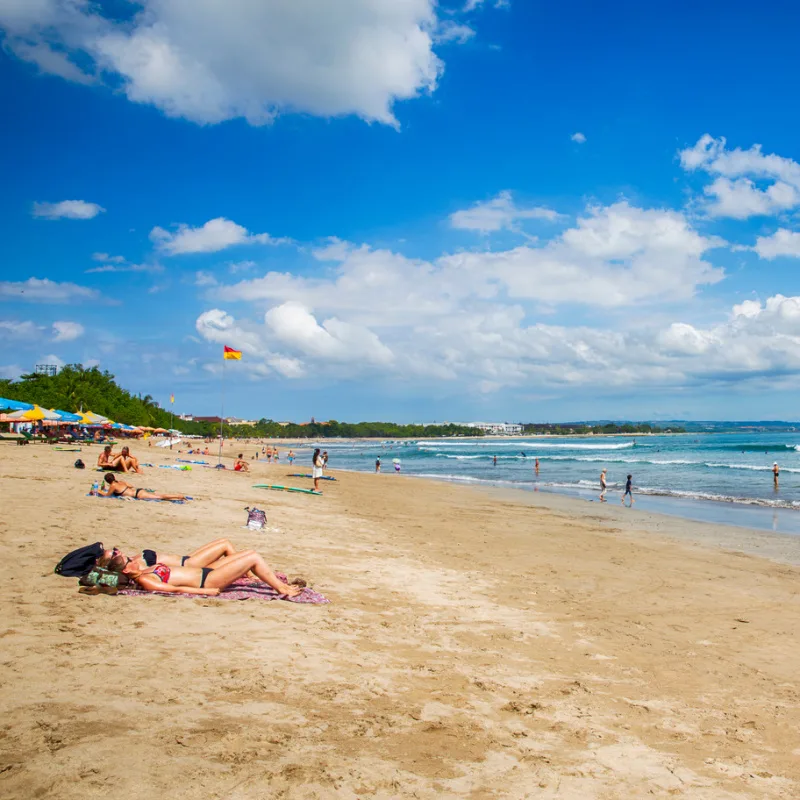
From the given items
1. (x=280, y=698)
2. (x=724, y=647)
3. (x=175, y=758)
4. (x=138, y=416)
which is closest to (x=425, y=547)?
(x=724, y=647)

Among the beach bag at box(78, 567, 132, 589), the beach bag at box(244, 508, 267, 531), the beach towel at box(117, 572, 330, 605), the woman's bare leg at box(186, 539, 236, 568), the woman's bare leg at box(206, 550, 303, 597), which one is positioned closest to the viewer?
the beach bag at box(78, 567, 132, 589)

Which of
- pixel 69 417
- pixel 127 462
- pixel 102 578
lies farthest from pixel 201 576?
pixel 69 417

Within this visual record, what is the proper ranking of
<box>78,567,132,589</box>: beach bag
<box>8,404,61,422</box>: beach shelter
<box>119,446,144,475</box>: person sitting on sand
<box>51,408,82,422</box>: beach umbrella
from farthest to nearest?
1. <box>51,408,82,422</box>: beach umbrella
2. <box>8,404,61,422</box>: beach shelter
3. <box>119,446,144,475</box>: person sitting on sand
4. <box>78,567,132,589</box>: beach bag

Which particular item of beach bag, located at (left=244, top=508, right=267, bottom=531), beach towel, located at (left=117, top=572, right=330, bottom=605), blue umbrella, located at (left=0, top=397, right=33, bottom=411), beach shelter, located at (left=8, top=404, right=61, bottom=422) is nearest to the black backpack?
beach towel, located at (left=117, top=572, right=330, bottom=605)

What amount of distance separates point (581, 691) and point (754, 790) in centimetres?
168

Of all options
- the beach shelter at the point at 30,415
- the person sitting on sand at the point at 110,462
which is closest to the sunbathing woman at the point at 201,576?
the person sitting on sand at the point at 110,462

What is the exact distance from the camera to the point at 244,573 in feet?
23.8

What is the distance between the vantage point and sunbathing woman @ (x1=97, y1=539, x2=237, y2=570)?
6.77 meters

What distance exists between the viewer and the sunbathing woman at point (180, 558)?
6.77m

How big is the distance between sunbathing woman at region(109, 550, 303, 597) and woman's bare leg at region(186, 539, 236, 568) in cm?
13

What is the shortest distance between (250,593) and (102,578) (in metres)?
1.63

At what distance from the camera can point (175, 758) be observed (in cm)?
348

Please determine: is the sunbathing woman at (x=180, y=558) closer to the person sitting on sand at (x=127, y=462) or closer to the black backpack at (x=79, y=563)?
the black backpack at (x=79, y=563)

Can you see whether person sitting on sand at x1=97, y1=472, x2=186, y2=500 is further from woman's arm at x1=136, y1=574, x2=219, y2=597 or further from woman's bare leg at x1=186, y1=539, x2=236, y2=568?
woman's arm at x1=136, y1=574, x2=219, y2=597
